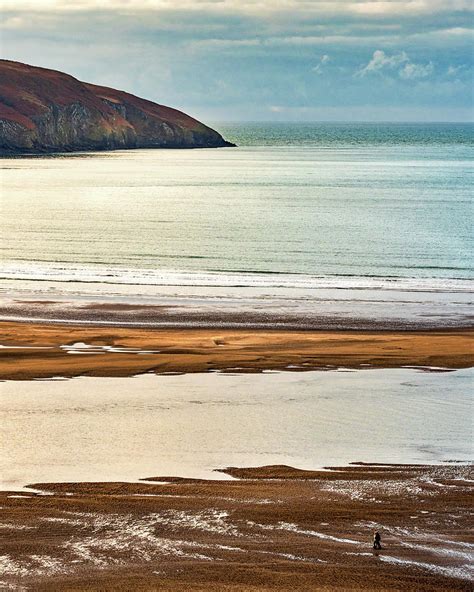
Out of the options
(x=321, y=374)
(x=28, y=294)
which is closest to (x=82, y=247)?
(x=28, y=294)

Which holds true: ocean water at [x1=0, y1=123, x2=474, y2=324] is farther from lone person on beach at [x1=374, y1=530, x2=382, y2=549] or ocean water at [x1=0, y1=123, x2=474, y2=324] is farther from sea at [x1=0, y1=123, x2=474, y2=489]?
lone person on beach at [x1=374, y1=530, x2=382, y2=549]

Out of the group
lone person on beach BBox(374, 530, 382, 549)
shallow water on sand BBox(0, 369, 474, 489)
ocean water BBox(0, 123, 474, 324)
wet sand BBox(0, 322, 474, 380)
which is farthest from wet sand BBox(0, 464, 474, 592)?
ocean water BBox(0, 123, 474, 324)

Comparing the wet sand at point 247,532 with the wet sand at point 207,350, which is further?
the wet sand at point 207,350

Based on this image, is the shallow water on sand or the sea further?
the sea

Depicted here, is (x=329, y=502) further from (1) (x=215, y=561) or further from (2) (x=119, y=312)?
(2) (x=119, y=312)

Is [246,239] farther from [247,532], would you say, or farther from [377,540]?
[377,540]

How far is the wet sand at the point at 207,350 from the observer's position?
28.2m

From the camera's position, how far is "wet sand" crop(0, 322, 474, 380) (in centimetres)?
2817

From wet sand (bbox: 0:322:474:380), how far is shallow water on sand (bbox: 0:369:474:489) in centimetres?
97

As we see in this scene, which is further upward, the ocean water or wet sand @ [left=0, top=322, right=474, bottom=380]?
the ocean water

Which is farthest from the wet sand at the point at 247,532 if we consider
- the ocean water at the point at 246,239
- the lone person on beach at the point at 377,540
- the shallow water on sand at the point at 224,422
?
the ocean water at the point at 246,239

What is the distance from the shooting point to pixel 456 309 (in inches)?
1512

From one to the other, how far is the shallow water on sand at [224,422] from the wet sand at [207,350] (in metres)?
0.97

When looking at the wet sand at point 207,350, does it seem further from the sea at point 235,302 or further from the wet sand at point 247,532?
the wet sand at point 247,532
